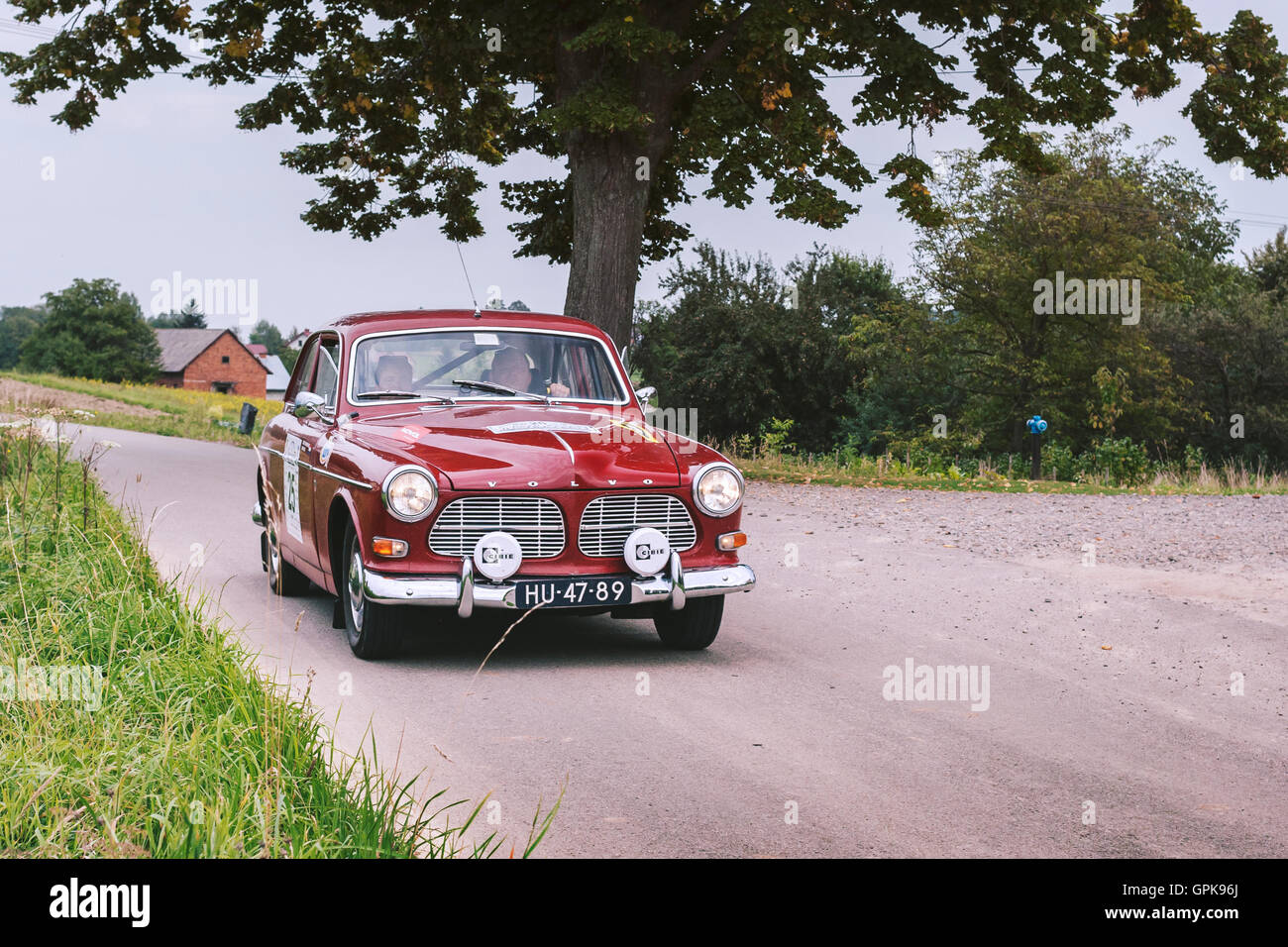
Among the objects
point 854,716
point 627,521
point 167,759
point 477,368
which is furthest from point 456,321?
point 167,759

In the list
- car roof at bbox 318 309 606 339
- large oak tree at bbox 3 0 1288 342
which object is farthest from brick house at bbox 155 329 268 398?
car roof at bbox 318 309 606 339

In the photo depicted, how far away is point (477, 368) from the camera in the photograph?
8406 millimetres

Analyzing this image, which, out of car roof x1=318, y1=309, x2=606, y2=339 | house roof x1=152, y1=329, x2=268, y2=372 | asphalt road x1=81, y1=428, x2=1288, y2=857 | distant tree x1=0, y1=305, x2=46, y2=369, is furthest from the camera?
distant tree x1=0, y1=305, x2=46, y2=369

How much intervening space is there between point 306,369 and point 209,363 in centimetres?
12133

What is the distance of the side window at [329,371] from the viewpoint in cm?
841

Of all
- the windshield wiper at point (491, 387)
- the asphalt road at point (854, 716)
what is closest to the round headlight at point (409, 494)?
the asphalt road at point (854, 716)

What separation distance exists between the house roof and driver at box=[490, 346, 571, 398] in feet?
386

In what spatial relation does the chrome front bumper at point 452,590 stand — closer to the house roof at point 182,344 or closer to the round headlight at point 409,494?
the round headlight at point 409,494

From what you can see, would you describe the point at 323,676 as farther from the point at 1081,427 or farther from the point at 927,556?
the point at 1081,427

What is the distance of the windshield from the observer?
27.1 feet

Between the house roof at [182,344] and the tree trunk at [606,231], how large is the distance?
354 feet

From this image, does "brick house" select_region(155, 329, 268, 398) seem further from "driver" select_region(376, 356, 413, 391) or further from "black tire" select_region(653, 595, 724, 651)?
"black tire" select_region(653, 595, 724, 651)
